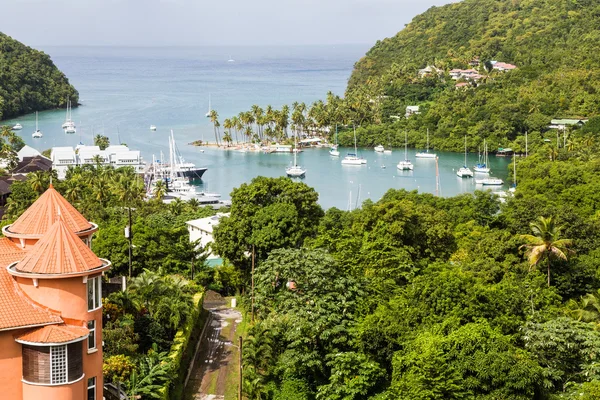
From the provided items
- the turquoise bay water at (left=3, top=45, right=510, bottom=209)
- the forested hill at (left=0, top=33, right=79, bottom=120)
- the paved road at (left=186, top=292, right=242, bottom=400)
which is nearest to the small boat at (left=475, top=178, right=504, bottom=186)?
the turquoise bay water at (left=3, top=45, right=510, bottom=209)

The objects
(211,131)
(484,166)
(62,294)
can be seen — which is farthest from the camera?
(211,131)

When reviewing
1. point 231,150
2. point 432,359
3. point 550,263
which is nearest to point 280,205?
point 550,263

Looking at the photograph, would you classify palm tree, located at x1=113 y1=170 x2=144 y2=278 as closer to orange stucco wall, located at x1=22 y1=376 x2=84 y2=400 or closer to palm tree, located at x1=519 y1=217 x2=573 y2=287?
palm tree, located at x1=519 y1=217 x2=573 y2=287

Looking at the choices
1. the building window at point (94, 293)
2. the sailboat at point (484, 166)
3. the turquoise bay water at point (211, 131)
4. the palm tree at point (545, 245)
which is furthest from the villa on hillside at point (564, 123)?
the building window at point (94, 293)

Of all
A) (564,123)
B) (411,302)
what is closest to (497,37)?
(564,123)

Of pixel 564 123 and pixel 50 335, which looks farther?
pixel 564 123

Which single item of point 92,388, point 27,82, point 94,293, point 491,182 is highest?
point 27,82

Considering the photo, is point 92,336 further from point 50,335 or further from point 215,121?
point 215,121
